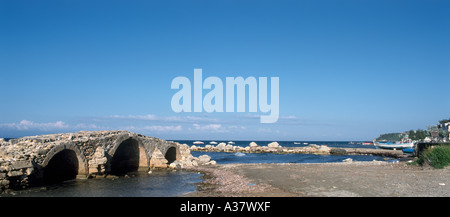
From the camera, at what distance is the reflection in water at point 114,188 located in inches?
661

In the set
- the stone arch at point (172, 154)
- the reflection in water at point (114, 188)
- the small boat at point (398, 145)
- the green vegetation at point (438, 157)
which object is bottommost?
the small boat at point (398, 145)

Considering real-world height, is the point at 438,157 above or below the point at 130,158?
above

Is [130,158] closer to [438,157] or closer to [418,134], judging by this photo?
[438,157]

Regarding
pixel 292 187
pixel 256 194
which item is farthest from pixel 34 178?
pixel 292 187

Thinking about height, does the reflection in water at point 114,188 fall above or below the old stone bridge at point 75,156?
below

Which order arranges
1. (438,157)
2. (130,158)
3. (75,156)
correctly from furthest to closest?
(130,158), (438,157), (75,156)

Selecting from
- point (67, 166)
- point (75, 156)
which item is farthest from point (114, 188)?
point (67, 166)

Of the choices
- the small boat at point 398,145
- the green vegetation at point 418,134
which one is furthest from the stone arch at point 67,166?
the green vegetation at point 418,134

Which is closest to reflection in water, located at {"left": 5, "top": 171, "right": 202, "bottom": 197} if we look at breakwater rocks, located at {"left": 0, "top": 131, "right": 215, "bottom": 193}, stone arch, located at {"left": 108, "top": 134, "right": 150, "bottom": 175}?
breakwater rocks, located at {"left": 0, "top": 131, "right": 215, "bottom": 193}

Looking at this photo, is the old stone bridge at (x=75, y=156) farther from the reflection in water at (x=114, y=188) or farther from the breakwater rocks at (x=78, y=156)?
the reflection in water at (x=114, y=188)

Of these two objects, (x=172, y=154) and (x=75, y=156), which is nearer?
(x=75, y=156)

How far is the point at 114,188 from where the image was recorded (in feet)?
62.6

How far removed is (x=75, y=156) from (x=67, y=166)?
7.50 feet
